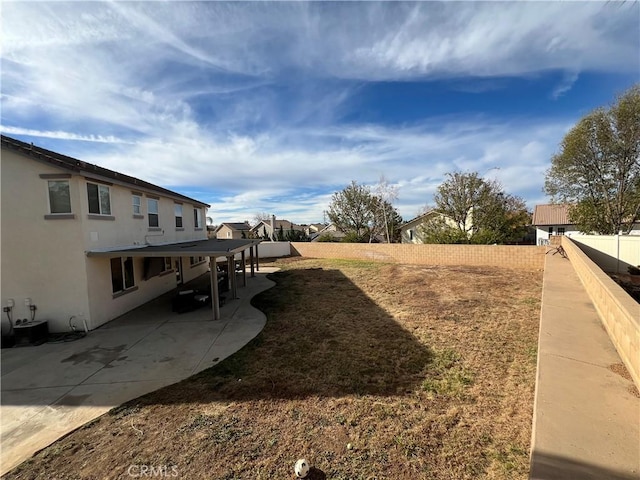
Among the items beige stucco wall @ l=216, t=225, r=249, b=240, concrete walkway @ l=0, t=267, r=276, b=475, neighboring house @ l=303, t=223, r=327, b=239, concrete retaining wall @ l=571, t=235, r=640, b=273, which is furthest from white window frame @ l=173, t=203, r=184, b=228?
neighboring house @ l=303, t=223, r=327, b=239

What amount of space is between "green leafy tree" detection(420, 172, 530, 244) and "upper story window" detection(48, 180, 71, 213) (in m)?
20.1

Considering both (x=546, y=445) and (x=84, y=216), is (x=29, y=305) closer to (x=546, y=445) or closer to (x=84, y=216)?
(x=84, y=216)

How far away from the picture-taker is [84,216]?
781cm

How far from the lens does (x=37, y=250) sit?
25.3 ft

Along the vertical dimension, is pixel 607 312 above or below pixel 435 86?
below

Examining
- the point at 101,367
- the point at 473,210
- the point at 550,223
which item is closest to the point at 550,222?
the point at 550,223

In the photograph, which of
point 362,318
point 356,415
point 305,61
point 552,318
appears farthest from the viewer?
point 305,61

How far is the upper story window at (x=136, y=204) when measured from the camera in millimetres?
10336

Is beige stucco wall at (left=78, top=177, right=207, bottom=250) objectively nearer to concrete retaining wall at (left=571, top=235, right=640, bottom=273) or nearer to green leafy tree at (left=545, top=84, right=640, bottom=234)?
concrete retaining wall at (left=571, top=235, right=640, bottom=273)

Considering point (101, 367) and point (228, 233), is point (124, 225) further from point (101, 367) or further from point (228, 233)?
point (228, 233)

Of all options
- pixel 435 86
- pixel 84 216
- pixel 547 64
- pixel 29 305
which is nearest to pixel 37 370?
pixel 29 305

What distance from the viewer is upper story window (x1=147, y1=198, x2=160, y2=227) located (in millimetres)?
11453

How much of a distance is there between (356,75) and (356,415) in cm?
1129

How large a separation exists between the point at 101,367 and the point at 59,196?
4838mm
